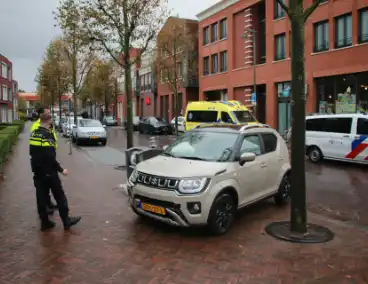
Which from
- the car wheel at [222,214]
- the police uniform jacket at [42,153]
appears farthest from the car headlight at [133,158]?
the car wheel at [222,214]

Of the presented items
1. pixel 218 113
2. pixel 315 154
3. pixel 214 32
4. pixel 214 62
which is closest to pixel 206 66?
pixel 214 62

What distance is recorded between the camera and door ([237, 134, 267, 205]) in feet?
21.3

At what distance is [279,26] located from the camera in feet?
94.2

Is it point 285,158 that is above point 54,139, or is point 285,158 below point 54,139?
below

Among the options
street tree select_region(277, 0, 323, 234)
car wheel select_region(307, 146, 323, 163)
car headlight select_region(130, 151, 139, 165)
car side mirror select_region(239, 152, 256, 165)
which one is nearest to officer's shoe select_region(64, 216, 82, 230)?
car headlight select_region(130, 151, 139, 165)

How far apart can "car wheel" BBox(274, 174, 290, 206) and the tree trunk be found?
1688 mm

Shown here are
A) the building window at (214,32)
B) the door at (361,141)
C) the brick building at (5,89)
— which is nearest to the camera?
the door at (361,141)

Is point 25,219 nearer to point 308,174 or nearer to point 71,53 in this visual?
point 308,174

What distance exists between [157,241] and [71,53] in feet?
83.5

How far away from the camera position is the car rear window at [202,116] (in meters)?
21.9

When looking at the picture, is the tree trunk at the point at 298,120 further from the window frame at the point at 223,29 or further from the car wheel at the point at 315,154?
the window frame at the point at 223,29

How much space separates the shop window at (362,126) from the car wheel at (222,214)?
839cm

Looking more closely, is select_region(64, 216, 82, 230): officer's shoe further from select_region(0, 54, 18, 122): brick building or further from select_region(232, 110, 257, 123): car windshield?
select_region(0, 54, 18, 122): brick building

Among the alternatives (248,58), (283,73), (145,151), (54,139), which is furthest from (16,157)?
(248,58)
